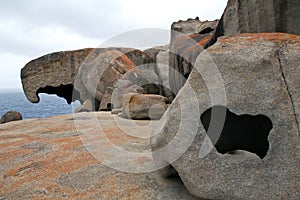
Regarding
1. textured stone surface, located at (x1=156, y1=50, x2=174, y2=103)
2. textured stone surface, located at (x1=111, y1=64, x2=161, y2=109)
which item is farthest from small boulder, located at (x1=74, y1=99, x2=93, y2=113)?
textured stone surface, located at (x1=156, y1=50, x2=174, y2=103)

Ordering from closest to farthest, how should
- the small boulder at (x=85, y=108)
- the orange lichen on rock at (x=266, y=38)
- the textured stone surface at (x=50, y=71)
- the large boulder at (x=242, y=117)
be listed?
the large boulder at (x=242, y=117)
the orange lichen on rock at (x=266, y=38)
the small boulder at (x=85, y=108)
the textured stone surface at (x=50, y=71)

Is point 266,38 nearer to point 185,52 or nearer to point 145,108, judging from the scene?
point 145,108

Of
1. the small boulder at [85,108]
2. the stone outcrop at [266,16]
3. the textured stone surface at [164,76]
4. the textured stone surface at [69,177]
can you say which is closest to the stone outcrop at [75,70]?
the small boulder at [85,108]

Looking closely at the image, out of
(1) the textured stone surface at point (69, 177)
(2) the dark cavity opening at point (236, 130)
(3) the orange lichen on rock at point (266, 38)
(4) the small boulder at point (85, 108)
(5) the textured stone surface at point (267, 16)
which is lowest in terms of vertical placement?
(4) the small boulder at point (85, 108)

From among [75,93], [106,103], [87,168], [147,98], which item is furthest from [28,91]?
[87,168]

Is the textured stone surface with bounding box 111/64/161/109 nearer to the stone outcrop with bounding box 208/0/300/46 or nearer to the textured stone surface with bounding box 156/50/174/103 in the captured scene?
the textured stone surface with bounding box 156/50/174/103

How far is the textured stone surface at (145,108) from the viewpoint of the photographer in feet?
26.7

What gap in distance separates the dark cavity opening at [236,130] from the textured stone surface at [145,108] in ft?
16.5

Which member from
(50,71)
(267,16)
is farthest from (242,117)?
(50,71)

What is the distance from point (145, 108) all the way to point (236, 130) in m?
5.20

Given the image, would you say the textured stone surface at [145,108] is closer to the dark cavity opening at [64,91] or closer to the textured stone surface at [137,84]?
the textured stone surface at [137,84]

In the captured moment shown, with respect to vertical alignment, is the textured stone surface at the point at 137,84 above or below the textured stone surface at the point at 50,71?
below

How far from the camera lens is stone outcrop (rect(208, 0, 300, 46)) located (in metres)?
3.95

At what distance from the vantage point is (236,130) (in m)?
3.12
